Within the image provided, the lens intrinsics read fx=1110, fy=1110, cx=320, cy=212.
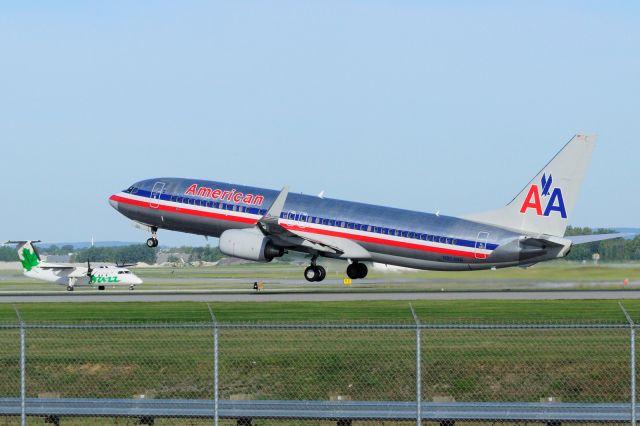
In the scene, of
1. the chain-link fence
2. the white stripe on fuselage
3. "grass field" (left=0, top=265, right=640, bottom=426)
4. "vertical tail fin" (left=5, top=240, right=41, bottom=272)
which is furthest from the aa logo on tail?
"vertical tail fin" (left=5, top=240, right=41, bottom=272)

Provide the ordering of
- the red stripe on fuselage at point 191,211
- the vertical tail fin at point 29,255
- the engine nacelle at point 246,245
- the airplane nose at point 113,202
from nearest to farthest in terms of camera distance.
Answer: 1. the engine nacelle at point 246,245
2. the red stripe on fuselage at point 191,211
3. the airplane nose at point 113,202
4. the vertical tail fin at point 29,255

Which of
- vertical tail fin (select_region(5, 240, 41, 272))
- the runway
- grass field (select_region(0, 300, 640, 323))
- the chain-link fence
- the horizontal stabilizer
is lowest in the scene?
the chain-link fence

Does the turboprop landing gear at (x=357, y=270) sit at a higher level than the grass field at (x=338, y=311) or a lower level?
higher

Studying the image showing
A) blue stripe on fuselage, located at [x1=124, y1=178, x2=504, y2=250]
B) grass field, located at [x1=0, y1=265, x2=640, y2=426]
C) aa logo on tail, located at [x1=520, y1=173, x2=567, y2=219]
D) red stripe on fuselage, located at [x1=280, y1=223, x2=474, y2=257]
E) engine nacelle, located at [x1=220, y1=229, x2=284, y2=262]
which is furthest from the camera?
engine nacelle, located at [x1=220, y1=229, x2=284, y2=262]

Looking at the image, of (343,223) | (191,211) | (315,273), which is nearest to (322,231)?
(343,223)

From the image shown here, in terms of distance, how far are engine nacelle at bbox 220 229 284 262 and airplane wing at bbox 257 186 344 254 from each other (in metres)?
0.53

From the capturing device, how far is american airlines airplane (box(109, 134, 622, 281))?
193 feet

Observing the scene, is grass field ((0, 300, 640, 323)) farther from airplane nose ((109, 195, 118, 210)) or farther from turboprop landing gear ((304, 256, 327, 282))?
airplane nose ((109, 195, 118, 210))

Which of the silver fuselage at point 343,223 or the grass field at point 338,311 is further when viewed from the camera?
the silver fuselage at point 343,223

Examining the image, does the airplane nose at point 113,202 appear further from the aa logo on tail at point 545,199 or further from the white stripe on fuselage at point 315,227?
the aa logo on tail at point 545,199

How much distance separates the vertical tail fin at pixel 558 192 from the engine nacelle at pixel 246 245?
13840 millimetres

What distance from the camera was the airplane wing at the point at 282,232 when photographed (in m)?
61.0

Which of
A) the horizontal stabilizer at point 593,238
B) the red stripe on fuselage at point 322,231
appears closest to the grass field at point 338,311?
the red stripe on fuselage at point 322,231

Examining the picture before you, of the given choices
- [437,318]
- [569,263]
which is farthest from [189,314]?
[569,263]
